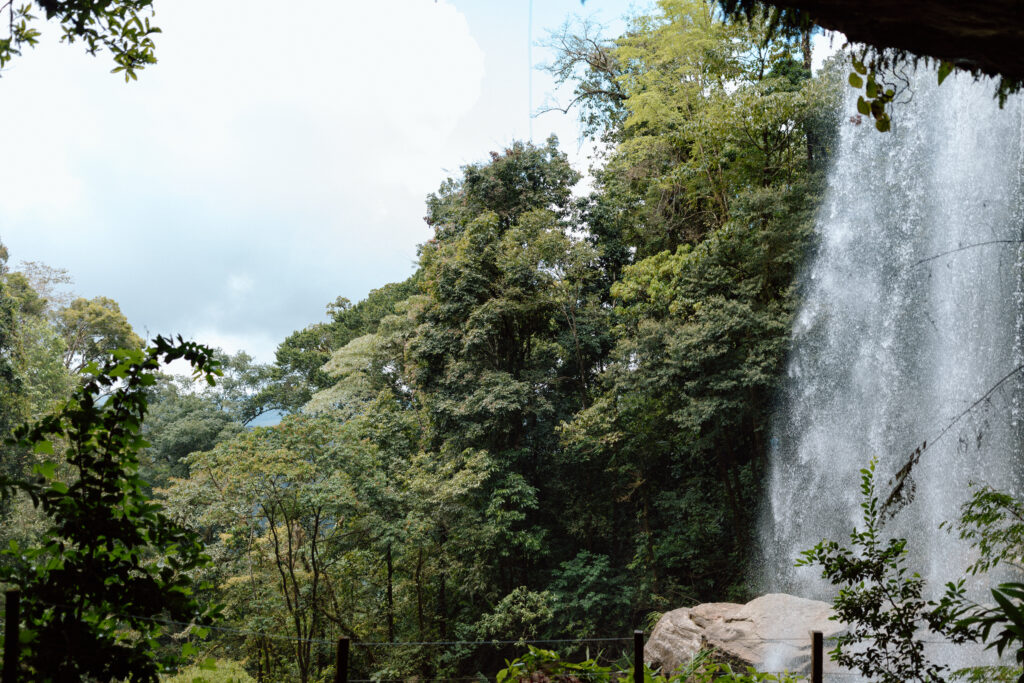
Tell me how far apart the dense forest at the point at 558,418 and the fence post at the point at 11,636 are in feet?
26.3

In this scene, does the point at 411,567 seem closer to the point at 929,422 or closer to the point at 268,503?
the point at 268,503

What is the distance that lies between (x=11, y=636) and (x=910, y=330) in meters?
9.76

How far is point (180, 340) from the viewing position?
1711 mm

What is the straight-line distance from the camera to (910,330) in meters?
8.97

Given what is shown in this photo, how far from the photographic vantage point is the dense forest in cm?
955

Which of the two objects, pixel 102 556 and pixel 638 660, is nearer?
pixel 102 556

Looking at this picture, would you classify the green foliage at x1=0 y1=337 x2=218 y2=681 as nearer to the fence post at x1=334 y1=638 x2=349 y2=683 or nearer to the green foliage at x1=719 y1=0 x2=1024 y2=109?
the fence post at x1=334 y1=638 x2=349 y2=683

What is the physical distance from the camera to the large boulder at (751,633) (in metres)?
6.45

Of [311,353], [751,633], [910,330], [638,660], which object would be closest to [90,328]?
[311,353]

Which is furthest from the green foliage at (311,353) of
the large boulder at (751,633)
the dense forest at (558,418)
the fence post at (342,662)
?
the fence post at (342,662)

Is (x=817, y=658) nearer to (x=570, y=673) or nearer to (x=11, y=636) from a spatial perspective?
(x=570, y=673)

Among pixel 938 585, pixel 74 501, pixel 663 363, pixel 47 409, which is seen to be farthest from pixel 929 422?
pixel 47 409

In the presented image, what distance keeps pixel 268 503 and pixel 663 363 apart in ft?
19.1

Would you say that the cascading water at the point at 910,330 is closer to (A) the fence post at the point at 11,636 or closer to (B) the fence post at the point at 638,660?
(B) the fence post at the point at 638,660
